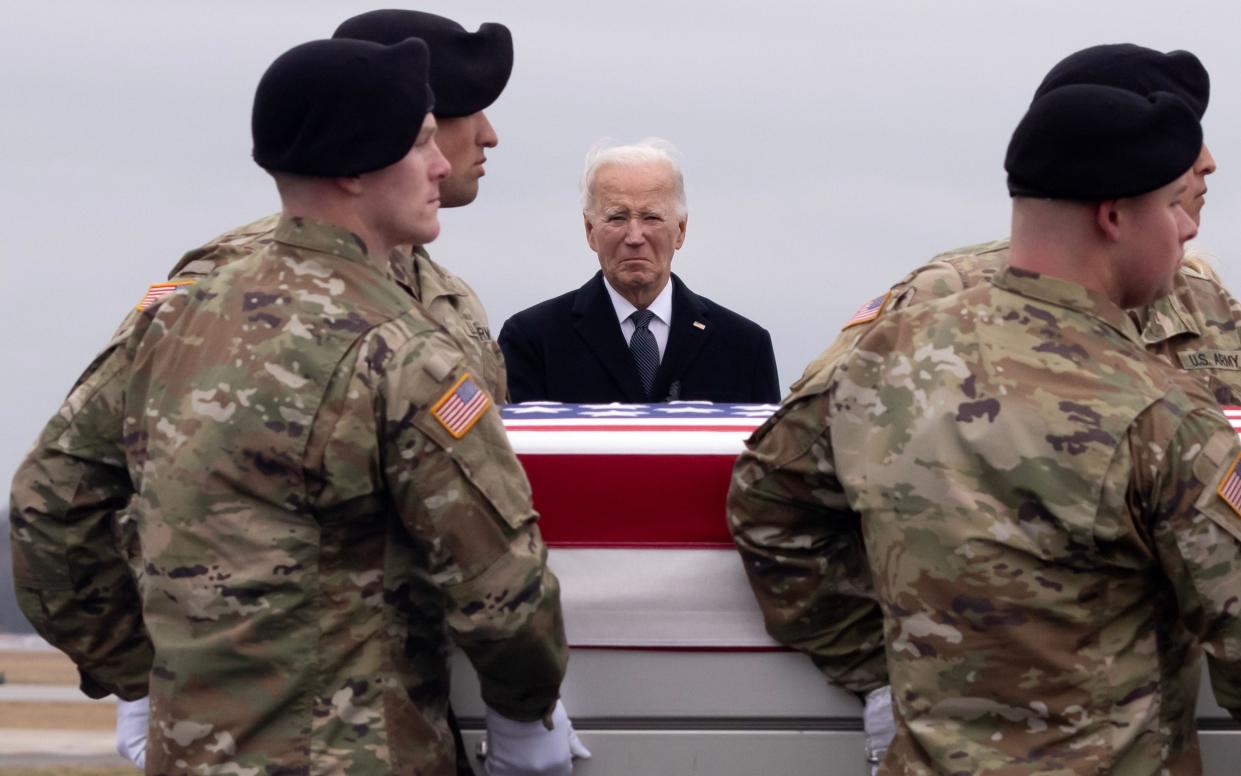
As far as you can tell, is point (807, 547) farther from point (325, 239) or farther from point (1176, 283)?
point (1176, 283)

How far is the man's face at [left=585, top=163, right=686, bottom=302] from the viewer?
4.84 m

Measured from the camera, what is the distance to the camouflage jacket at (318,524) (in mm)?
2729

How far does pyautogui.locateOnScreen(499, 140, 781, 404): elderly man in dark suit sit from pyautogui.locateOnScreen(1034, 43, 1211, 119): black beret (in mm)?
1502

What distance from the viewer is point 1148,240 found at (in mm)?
2803

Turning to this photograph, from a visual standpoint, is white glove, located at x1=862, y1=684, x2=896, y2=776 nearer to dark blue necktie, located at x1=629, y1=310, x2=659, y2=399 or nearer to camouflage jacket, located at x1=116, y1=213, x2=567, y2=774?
camouflage jacket, located at x1=116, y1=213, x2=567, y2=774

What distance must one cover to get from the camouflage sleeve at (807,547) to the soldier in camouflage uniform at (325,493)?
1.47 feet

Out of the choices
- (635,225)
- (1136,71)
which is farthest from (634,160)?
(1136,71)

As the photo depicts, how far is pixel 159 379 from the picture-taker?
9.38 feet

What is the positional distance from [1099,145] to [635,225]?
2183 millimetres

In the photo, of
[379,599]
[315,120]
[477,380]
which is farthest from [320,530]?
[315,120]

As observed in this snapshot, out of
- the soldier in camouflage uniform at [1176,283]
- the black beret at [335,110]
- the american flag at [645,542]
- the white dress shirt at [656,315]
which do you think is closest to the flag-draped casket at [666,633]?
the american flag at [645,542]

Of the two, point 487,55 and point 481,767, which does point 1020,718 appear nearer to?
point 481,767

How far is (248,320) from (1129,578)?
135cm

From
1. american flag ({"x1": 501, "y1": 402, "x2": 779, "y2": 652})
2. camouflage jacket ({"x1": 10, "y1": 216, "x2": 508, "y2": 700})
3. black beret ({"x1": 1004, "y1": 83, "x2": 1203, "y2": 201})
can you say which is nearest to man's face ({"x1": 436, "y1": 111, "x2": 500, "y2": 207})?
camouflage jacket ({"x1": 10, "y1": 216, "x2": 508, "y2": 700})
